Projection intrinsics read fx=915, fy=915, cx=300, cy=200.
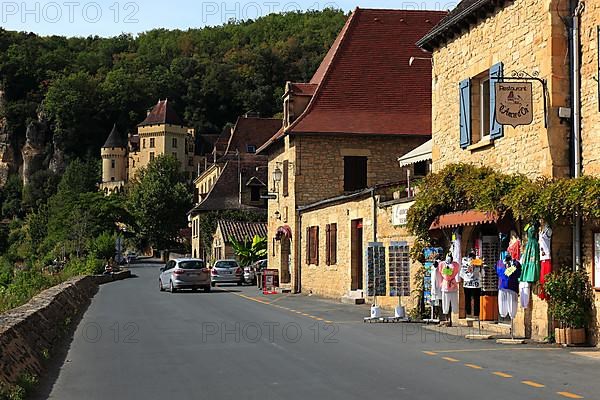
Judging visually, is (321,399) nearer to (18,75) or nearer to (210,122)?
(210,122)

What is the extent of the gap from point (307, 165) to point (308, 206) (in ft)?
9.22

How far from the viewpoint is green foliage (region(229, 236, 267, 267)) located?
5597 centimetres

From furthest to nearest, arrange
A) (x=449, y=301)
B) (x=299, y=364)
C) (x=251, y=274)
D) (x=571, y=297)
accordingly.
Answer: (x=251, y=274)
(x=449, y=301)
(x=571, y=297)
(x=299, y=364)

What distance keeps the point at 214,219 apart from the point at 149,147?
270 ft

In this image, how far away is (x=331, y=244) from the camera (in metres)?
33.5

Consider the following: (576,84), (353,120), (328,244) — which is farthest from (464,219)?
(353,120)

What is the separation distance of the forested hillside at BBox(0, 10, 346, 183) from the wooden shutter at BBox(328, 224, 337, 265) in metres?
110

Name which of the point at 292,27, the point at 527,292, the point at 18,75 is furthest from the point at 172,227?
the point at 527,292

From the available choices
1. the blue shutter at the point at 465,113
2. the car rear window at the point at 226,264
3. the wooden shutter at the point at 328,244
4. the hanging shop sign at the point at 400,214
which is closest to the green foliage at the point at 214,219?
the car rear window at the point at 226,264

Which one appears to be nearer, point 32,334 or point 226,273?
point 32,334

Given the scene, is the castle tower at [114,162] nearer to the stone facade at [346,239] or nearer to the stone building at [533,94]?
the stone facade at [346,239]

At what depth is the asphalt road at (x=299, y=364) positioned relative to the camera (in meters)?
Result: 10.8

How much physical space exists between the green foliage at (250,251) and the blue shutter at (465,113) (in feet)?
116

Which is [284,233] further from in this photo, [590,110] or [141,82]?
[141,82]
